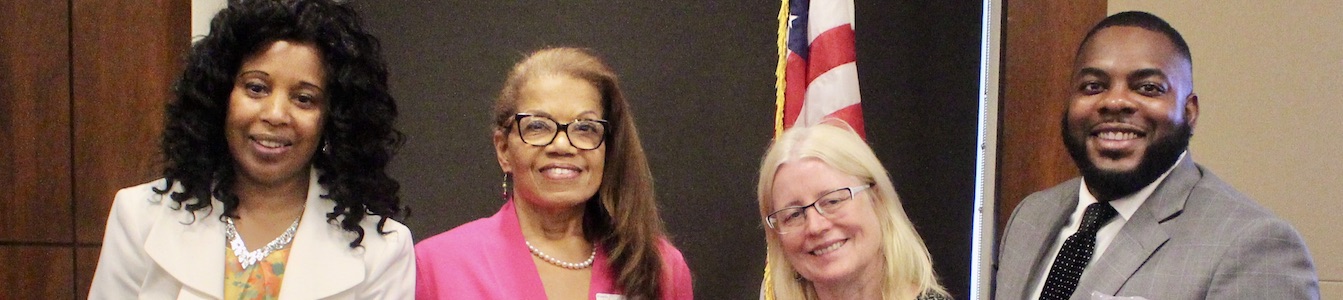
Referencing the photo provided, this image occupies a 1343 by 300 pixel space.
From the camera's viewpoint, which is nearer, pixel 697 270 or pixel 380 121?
pixel 380 121

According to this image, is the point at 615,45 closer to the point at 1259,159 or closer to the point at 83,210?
the point at 83,210

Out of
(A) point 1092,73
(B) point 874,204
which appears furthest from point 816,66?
(A) point 1092,73

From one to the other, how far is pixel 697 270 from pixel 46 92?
2.11 meters

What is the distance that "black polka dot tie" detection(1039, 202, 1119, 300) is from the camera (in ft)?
6.16

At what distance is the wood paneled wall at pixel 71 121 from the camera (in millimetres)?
2562

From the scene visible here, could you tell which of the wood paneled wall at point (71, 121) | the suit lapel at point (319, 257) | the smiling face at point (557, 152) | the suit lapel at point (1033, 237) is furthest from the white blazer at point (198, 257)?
the suit lapel at point (1033, 237)

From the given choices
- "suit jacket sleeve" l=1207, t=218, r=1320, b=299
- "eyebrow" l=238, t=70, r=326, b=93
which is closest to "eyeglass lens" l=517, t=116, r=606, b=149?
"eyebrow" l=238, t=70, r=326, b=93

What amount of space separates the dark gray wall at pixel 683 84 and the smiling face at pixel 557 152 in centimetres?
134

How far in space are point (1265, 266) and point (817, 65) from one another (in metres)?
1.60

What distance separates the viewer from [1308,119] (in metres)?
2.12

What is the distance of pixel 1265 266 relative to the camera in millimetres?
1679

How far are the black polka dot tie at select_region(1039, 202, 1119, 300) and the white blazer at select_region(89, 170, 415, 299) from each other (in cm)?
128

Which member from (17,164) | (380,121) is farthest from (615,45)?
(17,164)

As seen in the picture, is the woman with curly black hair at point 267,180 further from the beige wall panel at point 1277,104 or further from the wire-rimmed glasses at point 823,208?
the beige wall panel at point 1277,104
